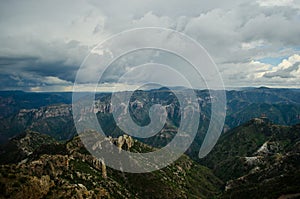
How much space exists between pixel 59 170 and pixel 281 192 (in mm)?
133746

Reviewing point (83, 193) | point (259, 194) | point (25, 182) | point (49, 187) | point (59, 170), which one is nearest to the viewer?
point (25, 182)

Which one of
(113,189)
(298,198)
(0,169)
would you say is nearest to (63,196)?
(0,169)

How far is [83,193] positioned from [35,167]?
38.9 metres

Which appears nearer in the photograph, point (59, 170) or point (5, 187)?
point (5, 187)

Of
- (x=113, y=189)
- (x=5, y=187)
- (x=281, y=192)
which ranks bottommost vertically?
(x=113, y=189)

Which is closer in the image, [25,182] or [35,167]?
[25,182]

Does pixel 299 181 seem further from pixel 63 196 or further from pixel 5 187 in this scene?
pixel 5 187

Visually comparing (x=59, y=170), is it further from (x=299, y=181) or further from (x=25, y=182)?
(x=299, y=181)

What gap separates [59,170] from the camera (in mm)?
165875

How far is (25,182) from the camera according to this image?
101062mm

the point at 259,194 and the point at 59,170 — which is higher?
the point at 59,170

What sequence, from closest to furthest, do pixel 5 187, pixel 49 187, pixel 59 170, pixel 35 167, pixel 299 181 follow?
pixel 5 187 → pixel 49 187 → pixel 35 167 → pixel 59 170 → pixel 299 181

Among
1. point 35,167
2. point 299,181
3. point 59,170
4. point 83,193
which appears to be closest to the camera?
point 83,193

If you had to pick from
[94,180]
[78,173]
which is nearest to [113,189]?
[94,180]
